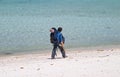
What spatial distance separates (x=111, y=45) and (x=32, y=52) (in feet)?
19.5

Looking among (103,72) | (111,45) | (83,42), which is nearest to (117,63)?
(103,72)

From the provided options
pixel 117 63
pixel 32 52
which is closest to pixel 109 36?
pixel 32 52

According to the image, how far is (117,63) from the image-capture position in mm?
14367

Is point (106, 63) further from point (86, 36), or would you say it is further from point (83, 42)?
point (86, 36)

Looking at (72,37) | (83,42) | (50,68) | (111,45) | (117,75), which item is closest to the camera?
(117,75)

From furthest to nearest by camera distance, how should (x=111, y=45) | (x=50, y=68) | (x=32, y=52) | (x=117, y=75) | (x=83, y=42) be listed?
(x=83, y=42)
(x=111, y=45)
(x=32, y=52)
(x=50, y=68)
(x=117, y=75)

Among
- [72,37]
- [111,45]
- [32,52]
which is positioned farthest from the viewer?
[72,37]

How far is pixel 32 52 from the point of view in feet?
83.0

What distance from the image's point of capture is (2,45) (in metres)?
29.1

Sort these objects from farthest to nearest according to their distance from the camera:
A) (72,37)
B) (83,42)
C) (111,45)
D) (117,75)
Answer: (72,37) → (83,42) → (111,45) → (117,75)

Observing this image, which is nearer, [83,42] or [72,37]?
[83,42]

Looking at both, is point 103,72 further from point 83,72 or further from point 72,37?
point 72,37

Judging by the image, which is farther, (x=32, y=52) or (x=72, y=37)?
(x=72, y=37)

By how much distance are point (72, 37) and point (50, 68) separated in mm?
20365
